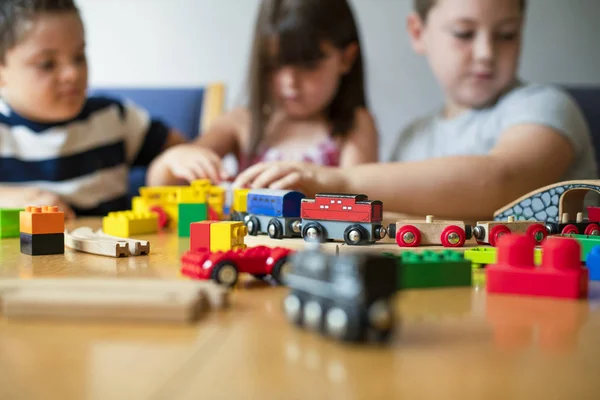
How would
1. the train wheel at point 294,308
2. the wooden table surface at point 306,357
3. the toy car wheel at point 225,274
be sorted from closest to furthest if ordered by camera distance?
the wooden table surface at point 306,357 → the train wheel at point 294,308 → the toy car wheel at point 225,274

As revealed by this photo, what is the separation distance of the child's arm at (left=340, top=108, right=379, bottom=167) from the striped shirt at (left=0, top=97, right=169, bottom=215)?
0.46 m

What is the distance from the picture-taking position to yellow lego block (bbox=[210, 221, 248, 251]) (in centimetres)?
72

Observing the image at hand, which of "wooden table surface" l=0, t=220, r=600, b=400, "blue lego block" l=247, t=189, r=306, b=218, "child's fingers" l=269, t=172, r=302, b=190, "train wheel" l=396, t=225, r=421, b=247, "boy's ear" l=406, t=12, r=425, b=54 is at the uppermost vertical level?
"boy's ear" l=406, t=12, r=425, b=54

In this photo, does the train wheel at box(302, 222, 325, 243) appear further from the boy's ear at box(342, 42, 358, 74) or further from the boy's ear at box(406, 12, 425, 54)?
the boy's ear at box(406, 12, 425, 54)

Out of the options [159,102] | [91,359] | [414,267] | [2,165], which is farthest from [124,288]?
[159,102]

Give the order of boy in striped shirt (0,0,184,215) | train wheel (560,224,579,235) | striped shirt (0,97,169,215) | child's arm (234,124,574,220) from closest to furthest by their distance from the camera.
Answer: train wheel (560,224,579,235), child's arm (234,124,574,220), boy in striped shirt (0,0,184,215), striped shirt (0,97,169,215)

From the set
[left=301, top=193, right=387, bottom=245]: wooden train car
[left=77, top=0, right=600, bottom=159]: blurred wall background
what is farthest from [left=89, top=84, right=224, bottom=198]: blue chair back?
[left=301, top=193, right=387, bottom=245]: wooden train car

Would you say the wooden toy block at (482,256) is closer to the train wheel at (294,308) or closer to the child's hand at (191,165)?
the train wheel at (294,308)

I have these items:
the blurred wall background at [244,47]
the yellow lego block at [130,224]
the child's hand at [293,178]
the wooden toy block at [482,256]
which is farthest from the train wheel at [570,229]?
the blurred wall background at [244,47]

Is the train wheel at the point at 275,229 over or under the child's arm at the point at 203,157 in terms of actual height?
under

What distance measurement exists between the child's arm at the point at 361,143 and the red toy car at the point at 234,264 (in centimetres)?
92

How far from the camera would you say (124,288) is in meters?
0.48

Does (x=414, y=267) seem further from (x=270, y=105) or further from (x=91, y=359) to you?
(x=270, y=105)

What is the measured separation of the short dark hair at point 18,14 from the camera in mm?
1362
